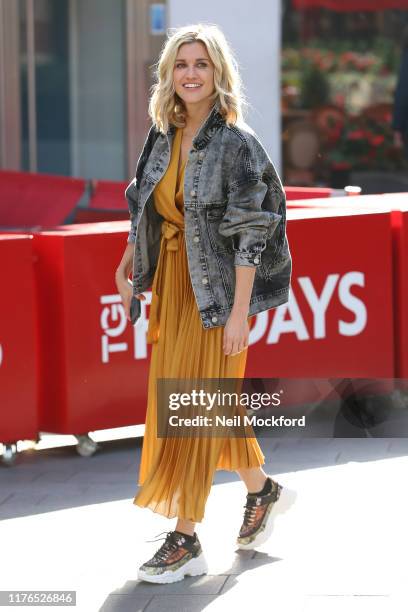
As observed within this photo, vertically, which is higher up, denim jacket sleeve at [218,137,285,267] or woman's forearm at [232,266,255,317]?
denim jacket sleeve at [218,137,285,267]

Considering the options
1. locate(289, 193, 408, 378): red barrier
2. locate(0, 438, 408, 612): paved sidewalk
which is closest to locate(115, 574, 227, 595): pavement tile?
locate(0, 438, 408, 612): paved sidewalk

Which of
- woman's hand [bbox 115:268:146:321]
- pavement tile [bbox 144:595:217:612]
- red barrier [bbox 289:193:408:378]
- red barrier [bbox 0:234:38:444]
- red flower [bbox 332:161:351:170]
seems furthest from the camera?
red flower [bbox 332:161:351:170]

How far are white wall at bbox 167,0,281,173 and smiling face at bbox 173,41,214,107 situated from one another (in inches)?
351

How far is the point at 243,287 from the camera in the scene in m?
4.54

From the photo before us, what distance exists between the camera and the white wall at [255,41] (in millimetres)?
13484

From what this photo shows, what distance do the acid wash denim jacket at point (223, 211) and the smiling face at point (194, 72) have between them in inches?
3.2

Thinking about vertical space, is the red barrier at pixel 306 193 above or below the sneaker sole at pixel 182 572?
above

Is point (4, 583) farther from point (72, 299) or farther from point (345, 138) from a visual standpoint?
point (345, 138)

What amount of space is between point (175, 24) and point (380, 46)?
3.61 metres

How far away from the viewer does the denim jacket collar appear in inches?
179

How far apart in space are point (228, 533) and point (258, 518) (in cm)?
30

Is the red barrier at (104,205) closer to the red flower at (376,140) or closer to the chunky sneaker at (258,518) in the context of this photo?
the chunky sneaker at (258,518)

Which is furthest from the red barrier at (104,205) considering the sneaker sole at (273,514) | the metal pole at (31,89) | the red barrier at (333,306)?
the metal pole at (31,89)

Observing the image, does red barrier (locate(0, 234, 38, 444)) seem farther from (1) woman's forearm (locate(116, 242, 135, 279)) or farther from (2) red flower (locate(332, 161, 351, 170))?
(2) red flower (locate(332, 161, 351, 170))
